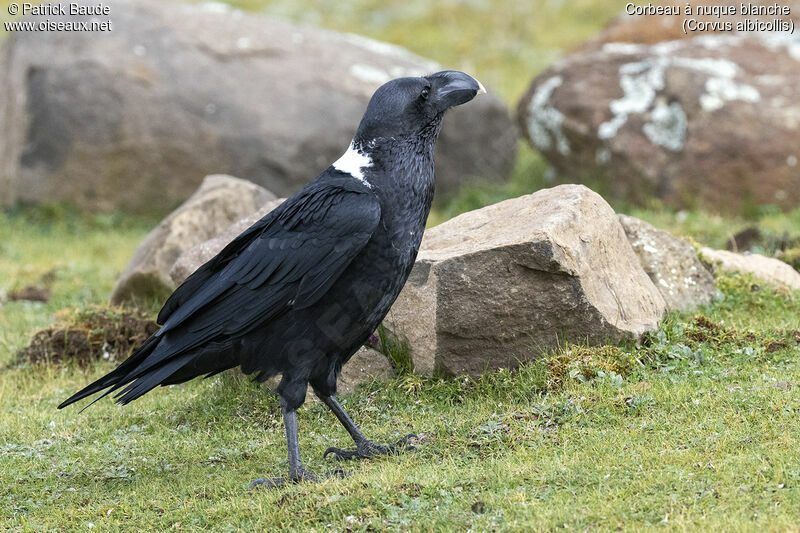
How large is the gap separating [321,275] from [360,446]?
1093 millimetres

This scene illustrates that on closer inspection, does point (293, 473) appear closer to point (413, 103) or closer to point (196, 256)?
point (413, 103)

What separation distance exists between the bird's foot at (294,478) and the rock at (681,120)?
733 centimetres

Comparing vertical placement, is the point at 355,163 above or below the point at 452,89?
below

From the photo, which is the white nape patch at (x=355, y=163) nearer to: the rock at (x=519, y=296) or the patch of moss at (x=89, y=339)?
the rock at (x=519, y=296)

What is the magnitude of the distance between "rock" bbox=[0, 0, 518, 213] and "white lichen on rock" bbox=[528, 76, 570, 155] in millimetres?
1285

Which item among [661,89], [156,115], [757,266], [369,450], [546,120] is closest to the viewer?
[369,450]

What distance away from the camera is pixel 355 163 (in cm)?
517

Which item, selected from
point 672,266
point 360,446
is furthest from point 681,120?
point 360,446

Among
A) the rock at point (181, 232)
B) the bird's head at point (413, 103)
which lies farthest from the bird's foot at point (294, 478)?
the rock at point (181, 232)

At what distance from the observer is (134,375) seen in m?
5.17

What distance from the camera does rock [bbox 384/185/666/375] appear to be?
19.3 feet

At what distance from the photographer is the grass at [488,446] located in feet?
14.0

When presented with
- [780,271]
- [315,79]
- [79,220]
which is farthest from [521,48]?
[780,271]

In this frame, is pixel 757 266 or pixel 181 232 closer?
pixel 757 266
